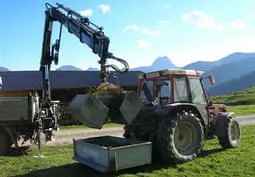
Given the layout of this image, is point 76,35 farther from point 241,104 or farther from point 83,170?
point 241,104

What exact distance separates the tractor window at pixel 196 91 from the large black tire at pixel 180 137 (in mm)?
1060

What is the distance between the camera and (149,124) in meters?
11.3

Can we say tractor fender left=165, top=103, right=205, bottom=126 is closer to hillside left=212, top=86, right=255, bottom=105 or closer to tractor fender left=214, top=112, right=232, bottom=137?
tractor fender left=214, top=112, right=232, bottom=137

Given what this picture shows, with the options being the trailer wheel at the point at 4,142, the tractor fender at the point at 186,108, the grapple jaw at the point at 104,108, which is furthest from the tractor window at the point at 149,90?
the trailer wheel at the point at 4,142

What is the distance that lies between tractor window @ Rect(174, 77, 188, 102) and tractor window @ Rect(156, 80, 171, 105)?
21cm

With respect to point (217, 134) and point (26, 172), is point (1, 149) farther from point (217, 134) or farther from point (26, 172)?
point (217, 134)

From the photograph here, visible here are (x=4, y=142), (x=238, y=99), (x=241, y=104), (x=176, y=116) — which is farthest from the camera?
(x=238, y=99)

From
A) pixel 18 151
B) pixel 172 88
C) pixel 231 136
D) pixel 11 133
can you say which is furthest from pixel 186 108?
pixel 18 151

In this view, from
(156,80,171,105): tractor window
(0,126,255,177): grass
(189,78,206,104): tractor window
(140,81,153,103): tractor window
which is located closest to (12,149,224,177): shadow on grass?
(0,126,255,177): grass

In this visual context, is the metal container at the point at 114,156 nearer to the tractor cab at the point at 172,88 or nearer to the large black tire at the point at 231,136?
the tractor cab at the point at 172,88

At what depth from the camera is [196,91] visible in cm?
1216

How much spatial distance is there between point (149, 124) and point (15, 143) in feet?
17.2

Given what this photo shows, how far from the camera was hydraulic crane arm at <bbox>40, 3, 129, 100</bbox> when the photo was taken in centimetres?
1410

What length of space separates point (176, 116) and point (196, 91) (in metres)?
1.79
